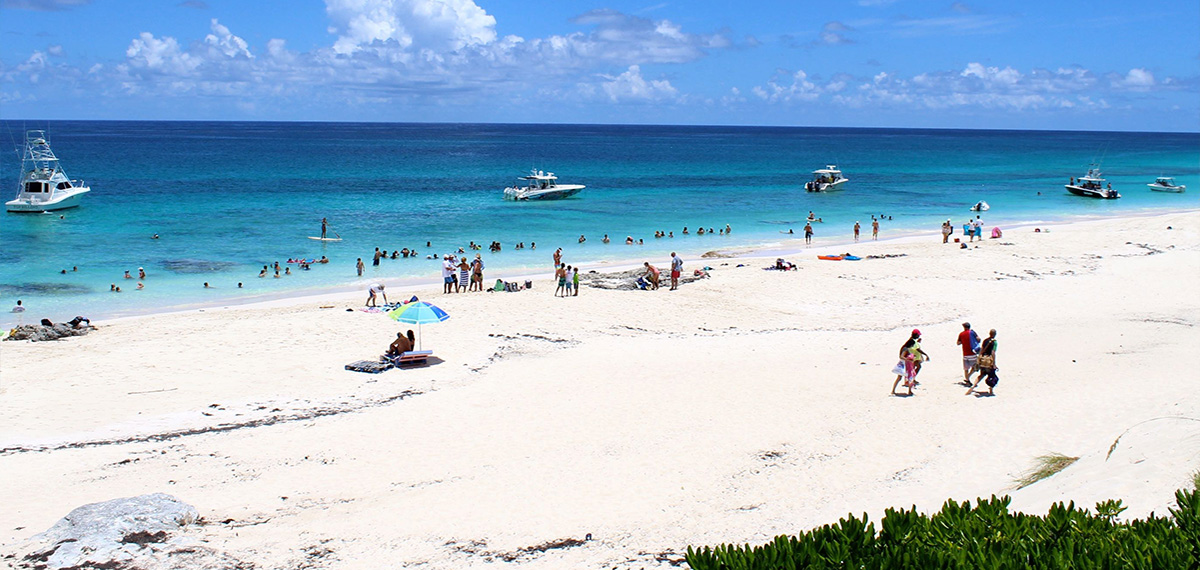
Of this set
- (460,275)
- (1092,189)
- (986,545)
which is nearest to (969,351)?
(986,545)

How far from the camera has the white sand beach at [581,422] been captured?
9.57 meters

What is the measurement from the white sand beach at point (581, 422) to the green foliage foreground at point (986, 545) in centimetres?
214

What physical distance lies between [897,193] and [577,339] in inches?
2038

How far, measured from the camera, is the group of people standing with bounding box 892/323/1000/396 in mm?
14109

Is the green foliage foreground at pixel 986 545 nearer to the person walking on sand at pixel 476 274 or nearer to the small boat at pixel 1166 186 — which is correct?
the person walking on sand at pixel 476 274

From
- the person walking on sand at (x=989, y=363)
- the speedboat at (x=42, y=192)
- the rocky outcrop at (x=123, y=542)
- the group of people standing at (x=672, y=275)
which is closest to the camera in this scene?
the rocky outcrop at (x=123, y=542)

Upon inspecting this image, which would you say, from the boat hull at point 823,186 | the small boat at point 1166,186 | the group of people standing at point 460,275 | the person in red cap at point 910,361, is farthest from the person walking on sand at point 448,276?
the small boat at point 1166,186

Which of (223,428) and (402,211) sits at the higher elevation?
(402,211)

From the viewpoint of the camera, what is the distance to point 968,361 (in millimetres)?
14695

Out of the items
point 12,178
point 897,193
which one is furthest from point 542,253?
point 12,178

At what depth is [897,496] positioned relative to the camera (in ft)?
33.5

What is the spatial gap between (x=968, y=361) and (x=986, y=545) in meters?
9.36

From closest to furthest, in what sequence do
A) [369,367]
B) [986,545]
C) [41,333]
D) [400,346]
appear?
[986,545] → [369,367] → [400,346] → [41,333]

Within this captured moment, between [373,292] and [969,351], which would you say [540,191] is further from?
[969,351]
